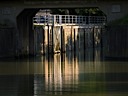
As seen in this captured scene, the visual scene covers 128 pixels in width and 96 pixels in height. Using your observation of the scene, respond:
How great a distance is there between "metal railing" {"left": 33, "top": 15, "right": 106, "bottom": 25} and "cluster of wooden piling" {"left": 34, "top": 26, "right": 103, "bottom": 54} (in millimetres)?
856

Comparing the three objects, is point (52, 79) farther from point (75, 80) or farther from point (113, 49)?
point (113, 49)

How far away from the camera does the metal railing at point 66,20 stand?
244ft

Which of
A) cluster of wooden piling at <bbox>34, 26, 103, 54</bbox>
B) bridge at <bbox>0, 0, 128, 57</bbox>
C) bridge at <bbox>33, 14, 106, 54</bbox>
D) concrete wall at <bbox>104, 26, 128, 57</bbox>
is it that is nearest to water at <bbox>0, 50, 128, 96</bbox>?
concrete wall at <bbox>104, 26, 128, 57</bbox>

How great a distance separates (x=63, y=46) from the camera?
79.6m

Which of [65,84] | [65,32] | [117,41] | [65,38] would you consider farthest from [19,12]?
[65,84]

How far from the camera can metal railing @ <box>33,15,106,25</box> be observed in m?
74.3

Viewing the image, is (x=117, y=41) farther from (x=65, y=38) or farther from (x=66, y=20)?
(x=66, y=20)

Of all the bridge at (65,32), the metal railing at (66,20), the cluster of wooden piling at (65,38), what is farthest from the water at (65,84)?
the metal railing at (66,20)

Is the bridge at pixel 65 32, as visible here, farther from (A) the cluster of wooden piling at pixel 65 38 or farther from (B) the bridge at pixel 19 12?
(B) the bridge at pixel 19 12

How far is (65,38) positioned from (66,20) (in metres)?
2.88

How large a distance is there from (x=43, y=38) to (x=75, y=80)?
4176cm

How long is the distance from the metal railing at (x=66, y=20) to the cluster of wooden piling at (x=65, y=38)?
0.86 m

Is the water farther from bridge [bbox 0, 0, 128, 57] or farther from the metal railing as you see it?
the metal railing

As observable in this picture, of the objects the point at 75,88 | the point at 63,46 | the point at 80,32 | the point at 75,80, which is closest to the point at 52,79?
the point at 75,80
